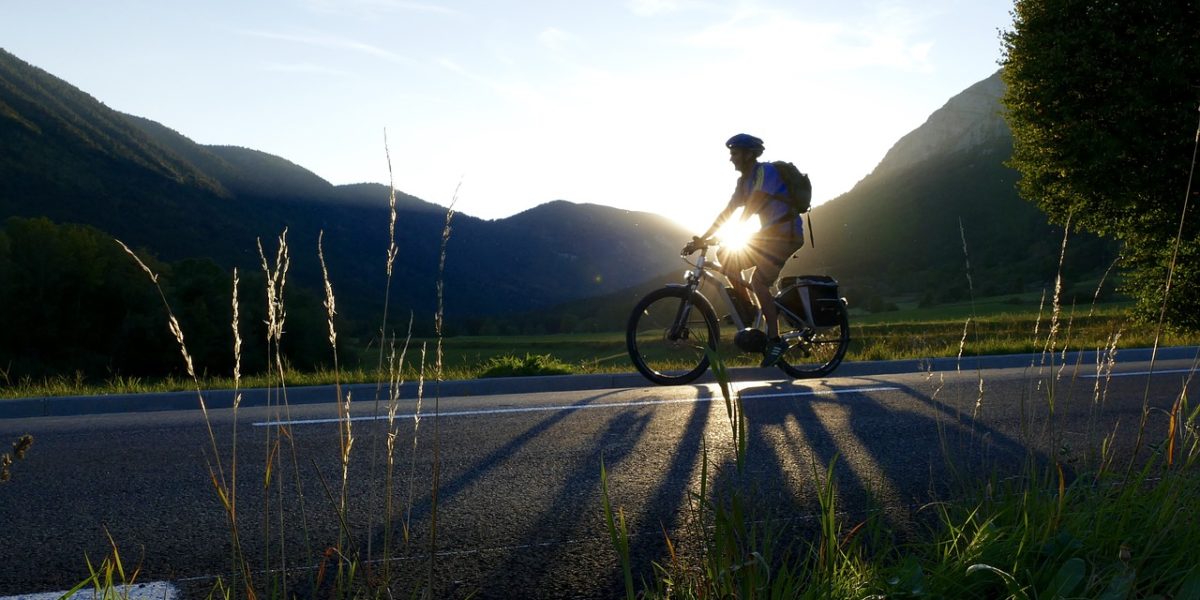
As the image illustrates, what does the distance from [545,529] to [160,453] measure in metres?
2.85

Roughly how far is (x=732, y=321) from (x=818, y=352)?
109 cm

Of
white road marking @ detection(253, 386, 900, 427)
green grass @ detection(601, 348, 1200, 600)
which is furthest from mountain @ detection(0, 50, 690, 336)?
green grass @ detection(601, 348, 1200, 600)

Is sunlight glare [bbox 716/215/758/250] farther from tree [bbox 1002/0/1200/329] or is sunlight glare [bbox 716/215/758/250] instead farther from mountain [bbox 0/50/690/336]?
mountain [bbox 0/50/690/336]

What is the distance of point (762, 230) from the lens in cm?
900

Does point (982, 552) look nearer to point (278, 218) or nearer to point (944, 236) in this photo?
point (944, 236)

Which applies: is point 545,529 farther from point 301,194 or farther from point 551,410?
point 301,194

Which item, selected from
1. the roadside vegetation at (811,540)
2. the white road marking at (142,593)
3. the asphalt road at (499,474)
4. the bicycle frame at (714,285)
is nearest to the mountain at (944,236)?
the bicycle frame at (714,285)

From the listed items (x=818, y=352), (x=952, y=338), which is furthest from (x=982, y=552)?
(x=952, y=338)

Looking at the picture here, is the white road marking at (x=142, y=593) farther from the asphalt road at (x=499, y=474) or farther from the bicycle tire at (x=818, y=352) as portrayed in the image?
the bicycle tire at (x=818, y=352)

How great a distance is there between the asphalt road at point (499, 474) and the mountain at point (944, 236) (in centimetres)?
5351

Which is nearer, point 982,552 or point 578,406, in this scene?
point 982,552

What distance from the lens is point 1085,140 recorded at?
1905 cm

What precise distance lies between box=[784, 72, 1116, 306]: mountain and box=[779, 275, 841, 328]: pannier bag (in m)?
49.8

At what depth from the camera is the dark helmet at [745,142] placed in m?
8.84
